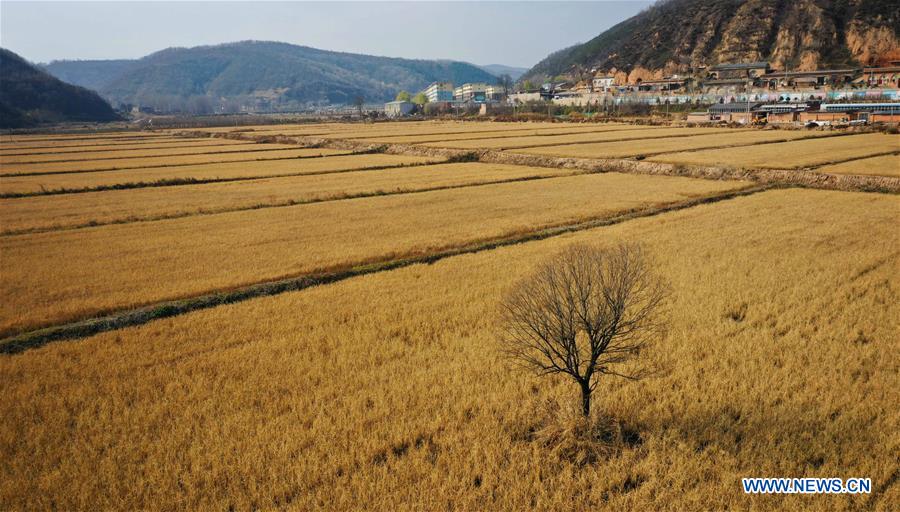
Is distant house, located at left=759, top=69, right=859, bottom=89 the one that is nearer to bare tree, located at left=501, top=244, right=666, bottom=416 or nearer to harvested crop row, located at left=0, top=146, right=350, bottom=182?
harvested crop row, located at left=0, top=146, right=350, bottom=182

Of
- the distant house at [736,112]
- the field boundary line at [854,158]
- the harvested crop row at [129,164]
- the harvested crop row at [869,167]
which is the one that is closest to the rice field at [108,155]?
the harvested crop row at [129,164]

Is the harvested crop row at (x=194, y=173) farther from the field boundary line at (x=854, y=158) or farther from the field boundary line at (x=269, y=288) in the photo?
the field boundary line at (x=854, y=158)

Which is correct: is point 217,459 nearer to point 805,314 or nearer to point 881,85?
point 805,314

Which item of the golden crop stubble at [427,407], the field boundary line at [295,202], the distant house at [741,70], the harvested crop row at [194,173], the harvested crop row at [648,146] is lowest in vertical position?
the golden crop stubble at [427,407]

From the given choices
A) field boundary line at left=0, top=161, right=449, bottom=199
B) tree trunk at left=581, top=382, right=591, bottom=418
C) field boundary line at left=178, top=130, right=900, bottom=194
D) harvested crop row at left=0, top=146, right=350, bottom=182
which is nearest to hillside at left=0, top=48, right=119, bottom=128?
harvested crop row at left=0, top=146, right=350, bottom=182

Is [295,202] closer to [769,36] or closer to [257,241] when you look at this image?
[257,241]

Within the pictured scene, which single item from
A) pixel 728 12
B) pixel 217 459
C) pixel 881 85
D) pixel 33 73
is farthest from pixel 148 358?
pixel 33 73

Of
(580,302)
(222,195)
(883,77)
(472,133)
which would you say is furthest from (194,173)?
(883,77)
